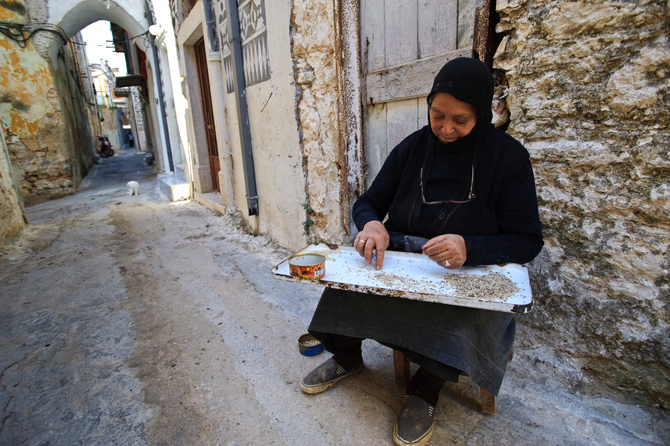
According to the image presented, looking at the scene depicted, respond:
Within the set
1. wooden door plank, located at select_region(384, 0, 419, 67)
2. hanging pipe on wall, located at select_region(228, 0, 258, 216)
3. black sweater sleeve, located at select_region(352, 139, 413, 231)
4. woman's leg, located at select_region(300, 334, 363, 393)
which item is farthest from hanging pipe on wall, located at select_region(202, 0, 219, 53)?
woman's leg, located at select_region(300, 334, 363, 393)

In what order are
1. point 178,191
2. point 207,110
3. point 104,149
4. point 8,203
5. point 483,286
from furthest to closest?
point 104,149 → point 178,191 → point 207,110 → point 8,203 → point 483,286

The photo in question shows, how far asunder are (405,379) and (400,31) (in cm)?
211

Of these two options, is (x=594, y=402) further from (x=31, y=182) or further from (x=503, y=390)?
(x=31, y=182)

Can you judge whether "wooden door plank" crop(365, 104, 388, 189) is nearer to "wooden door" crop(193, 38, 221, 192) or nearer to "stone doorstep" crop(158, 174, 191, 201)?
"wooden door" crop(193, 38, 221, 192)

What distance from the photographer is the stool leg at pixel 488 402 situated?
58.9 inches

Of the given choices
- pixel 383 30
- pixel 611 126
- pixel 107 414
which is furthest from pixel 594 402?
pixel 383 30

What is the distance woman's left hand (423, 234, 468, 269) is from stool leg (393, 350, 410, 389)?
0.60 metres

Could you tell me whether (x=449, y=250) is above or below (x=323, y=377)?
above

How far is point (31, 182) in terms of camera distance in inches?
288

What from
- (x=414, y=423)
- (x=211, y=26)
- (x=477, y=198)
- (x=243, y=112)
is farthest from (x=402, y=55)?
(x=211, y=26)

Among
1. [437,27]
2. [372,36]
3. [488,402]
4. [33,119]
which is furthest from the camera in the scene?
[33,119]

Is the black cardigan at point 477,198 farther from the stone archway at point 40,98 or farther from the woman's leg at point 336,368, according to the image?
the stone archway at point 40,98

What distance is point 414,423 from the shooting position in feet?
4.56

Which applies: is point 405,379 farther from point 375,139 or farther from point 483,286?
point 375,139
